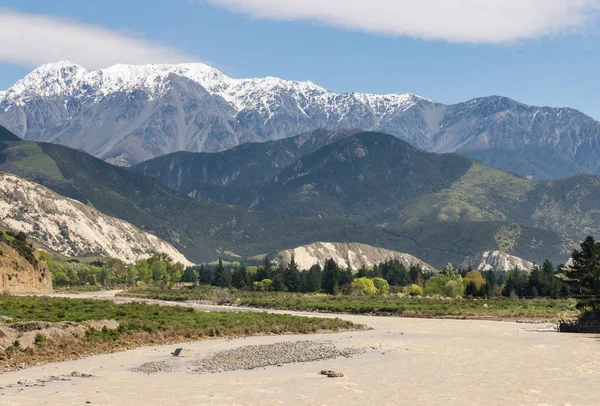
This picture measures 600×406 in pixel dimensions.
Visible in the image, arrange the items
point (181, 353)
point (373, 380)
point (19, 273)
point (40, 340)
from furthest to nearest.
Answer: point (19, 273)
point (181, 353)
point (40, 340)
point (373, 380)

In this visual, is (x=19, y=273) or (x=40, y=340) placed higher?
(x=19, y=273)

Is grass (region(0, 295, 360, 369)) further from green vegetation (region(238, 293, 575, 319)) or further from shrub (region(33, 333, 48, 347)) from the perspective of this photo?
green vegetation (region(238, 293, 575, 319))

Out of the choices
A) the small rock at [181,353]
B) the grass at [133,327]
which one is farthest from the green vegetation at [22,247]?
the small rock at [181,353]

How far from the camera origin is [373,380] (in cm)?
4900

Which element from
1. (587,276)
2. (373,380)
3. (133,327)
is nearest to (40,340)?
(133,327)

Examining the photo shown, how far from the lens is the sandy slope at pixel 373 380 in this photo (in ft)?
137

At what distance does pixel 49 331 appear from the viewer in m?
62.1

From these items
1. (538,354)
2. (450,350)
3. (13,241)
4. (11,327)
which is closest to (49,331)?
(11,327)

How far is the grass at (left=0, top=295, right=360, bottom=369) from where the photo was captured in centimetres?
5956

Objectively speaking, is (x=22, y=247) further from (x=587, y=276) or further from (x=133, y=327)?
(x=587, y=276)

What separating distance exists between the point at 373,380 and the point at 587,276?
174ft

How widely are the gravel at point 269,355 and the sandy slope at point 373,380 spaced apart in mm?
2101

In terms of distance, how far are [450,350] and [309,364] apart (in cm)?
1679

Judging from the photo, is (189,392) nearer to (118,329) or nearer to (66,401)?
(66,401)
